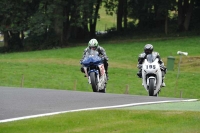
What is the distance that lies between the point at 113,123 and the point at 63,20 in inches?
1711

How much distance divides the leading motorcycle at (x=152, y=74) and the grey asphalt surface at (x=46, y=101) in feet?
10.0

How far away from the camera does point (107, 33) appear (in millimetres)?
→ 61375

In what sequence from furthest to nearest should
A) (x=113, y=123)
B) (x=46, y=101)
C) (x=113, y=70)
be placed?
(x=113, y=70) → (x=46, y=101) → (x=113, y=123)

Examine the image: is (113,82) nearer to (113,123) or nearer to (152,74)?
(152,74)

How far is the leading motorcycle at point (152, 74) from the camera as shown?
19.5m

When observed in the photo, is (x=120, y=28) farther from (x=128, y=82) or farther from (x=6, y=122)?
(x=6, y=122)

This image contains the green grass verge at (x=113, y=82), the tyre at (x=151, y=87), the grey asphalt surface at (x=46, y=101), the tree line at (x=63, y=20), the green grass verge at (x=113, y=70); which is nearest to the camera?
the green grass verge at (x=113, y=82)

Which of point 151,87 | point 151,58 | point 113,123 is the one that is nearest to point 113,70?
point 151,58

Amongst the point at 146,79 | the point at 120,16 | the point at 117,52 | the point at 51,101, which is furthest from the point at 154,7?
the point at 51,101

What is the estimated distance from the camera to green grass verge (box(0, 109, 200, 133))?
1032 cm

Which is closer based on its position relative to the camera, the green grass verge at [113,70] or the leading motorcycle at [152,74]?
the leading motorcycle at [152,74]

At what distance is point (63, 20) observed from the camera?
54062mm

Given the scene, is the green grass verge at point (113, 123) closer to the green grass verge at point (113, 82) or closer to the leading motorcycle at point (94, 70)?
the green grass verge at point (113, 82)

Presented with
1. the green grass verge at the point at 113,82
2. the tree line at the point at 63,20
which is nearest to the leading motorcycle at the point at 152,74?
the green grass verge at the point at 113,82
